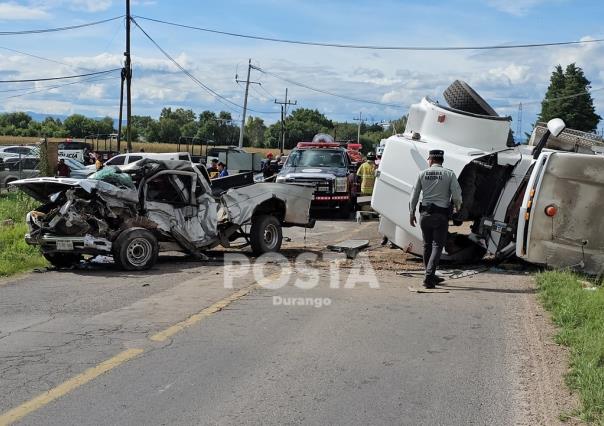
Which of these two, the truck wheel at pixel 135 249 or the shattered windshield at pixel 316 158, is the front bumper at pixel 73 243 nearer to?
the truck wheel at pixel 135 249

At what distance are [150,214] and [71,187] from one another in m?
1.31

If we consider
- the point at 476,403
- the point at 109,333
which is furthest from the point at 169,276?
the point at 476,403

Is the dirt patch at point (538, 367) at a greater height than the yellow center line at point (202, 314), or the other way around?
the dirt patch at point (538, 367)

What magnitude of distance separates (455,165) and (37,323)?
638 cm

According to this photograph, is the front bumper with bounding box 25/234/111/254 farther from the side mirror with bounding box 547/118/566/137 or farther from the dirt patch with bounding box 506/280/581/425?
the side mirror with bounding box 547/118/566/137

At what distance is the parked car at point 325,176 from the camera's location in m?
20.8

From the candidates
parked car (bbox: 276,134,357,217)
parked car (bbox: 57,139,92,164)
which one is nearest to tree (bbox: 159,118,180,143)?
parked car (bbox: 57,139,92,164)

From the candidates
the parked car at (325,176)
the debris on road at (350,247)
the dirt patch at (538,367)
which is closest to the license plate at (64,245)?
the debris on road at (350,247)

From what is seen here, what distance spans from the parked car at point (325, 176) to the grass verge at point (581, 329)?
10963 millimetres

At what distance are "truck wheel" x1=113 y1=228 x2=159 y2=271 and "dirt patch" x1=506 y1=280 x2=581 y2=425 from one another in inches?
218

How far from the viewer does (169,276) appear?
35.1 feet

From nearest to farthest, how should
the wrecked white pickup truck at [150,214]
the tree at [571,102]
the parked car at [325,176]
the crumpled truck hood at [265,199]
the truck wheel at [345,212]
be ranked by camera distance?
1. the wrecked white pickup truck at [150,214]
2. the crumpled truck hood at [265,199]
3. the parked car at [325,176]
4. the truck wheel at [345,212]
5. the tree at [571,102]

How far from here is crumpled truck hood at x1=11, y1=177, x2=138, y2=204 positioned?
1094 centimetres

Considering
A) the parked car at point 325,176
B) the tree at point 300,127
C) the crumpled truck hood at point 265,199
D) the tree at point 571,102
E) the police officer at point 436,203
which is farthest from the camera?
the tree at point 300,127
